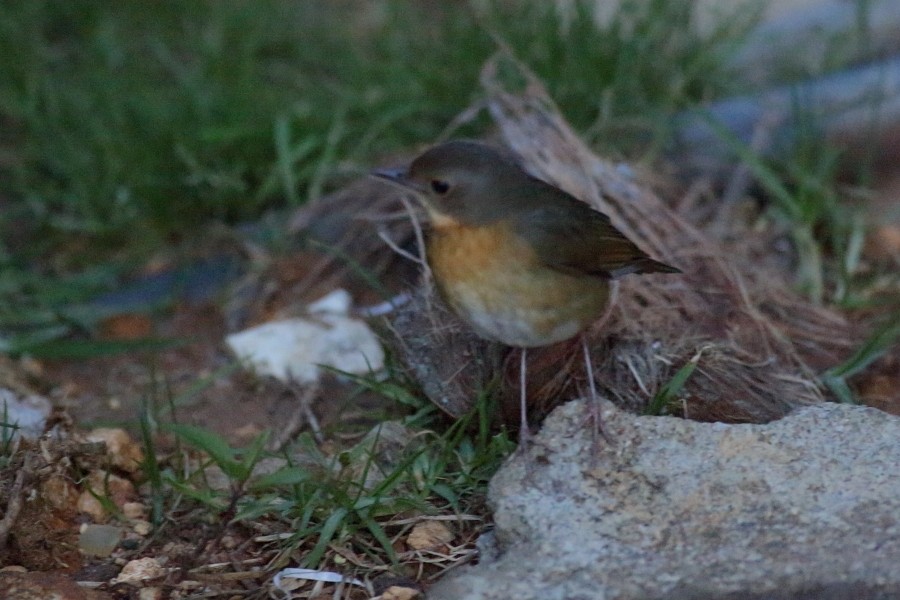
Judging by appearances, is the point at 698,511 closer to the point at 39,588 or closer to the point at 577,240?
the point at 577,240

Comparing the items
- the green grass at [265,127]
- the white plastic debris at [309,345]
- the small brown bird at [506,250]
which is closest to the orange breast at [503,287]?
the small brown bird at [506,250]

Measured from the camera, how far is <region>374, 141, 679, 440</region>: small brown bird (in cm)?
328

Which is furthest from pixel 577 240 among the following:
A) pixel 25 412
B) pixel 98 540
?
pixel 25 412

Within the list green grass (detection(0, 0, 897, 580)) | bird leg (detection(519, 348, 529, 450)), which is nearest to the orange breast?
bird leg (detection(519, 348, 529, 450))

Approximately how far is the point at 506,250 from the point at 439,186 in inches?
10.2

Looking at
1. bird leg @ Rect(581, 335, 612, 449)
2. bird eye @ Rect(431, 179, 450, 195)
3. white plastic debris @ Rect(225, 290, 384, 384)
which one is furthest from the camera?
white plastic debris @ Rect(225, 290, 384, 384)

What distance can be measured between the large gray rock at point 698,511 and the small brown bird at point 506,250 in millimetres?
185

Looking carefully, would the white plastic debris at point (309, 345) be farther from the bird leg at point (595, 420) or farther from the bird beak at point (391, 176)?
the bird leg at point (595, 420)

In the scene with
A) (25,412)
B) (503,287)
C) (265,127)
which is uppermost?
(265,127)

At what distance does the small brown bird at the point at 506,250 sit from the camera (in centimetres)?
328

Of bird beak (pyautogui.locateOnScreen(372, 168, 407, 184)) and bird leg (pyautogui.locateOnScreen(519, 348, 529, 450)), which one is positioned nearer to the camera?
bird leg (pyautogui.locateOnScreen(519, 348, 529, 450))

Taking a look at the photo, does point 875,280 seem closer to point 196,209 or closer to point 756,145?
point 756,145

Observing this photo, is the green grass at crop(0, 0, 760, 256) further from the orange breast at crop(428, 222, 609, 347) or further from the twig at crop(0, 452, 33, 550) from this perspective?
the twig at crop(0, 452, 33, 550)

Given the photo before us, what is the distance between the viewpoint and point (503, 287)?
3.27 metres
